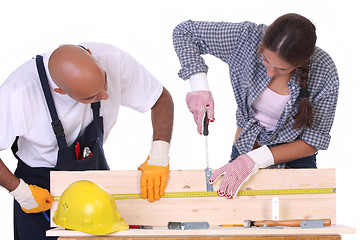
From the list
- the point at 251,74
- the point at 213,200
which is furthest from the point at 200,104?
the point at 213,200

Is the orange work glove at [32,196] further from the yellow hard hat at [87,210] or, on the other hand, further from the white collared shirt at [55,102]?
the yellow hard hat at [87,210]

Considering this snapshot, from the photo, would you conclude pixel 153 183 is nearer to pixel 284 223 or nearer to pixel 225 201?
pixel 225 201

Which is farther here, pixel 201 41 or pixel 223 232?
pixel 201 41

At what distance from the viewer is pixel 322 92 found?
272 cm

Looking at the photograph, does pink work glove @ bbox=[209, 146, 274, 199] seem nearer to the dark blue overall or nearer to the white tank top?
the white tank top

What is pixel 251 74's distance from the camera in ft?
9.30

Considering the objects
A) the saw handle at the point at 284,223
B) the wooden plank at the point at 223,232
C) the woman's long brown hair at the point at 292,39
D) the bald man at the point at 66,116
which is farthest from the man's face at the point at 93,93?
the saw handle at the point at 284,223

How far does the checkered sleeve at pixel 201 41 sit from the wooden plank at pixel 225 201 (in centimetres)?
62

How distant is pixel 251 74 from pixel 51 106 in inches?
44.3

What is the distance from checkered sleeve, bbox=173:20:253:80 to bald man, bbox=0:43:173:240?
1.35 feet

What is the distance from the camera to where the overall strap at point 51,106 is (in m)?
2.81

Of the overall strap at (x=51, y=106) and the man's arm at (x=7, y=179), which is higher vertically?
the overall strap at (x=51, y=106)

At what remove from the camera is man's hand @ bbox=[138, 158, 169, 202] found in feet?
9.09

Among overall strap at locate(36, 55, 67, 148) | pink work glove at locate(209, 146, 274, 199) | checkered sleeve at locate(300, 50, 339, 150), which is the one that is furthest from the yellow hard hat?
checkered sleeve at locate(300, 50, 339, 150)
